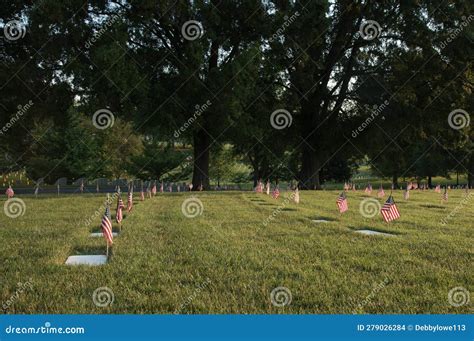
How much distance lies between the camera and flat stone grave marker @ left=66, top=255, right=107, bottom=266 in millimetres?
6551

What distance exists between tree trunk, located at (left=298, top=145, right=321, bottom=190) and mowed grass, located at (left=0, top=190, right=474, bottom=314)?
69.9ft

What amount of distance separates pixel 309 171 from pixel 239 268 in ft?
88.2

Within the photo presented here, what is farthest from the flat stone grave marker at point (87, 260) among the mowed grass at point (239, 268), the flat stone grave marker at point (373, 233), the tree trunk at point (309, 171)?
the tree trunk at point (309, 171)

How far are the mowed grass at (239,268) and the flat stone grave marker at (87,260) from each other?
174 mm

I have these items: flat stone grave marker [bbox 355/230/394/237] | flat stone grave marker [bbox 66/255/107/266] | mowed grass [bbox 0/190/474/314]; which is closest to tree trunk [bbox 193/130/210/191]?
mowed grass [bbox 0/190/474/314]

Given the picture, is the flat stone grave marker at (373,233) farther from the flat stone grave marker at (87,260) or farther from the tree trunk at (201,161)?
the tree trunk at (201,161)

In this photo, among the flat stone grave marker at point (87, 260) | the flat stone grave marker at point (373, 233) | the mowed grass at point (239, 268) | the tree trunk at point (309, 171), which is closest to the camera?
the mowed grass at point (239, 268)

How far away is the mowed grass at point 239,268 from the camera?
4.70 m

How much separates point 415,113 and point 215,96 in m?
12.4

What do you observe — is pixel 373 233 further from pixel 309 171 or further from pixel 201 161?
pixel 309 171

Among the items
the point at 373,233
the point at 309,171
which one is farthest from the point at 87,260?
the point at 309,171

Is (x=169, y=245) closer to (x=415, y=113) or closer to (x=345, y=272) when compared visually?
(x=345, y=272)

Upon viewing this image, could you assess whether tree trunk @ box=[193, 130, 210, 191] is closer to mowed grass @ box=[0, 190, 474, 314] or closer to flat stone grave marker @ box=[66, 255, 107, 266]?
mowed grass @ box=[0, 190, 474, 314]

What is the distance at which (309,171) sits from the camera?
32.6 metres
